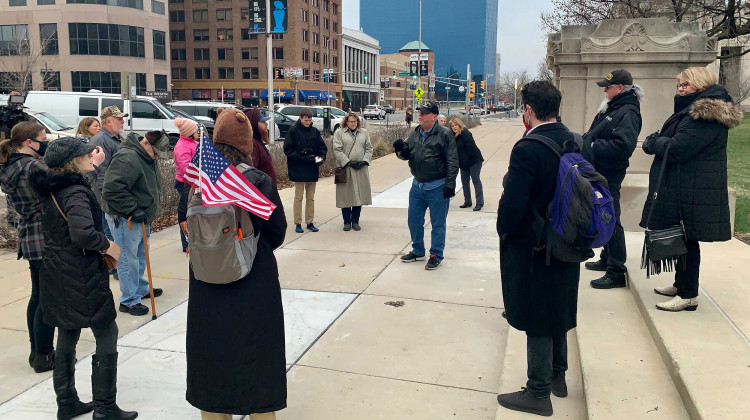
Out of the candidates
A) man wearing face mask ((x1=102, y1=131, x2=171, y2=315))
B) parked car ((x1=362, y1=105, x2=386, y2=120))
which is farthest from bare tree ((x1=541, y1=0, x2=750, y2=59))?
parked car ((x1=362, y1=105, x2=386, y2=120))

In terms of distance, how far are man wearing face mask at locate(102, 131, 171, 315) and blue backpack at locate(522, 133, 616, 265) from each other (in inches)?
147

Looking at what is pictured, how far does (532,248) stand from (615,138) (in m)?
2.26

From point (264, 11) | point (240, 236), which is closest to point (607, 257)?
point (240, 236)

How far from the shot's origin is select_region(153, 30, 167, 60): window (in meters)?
66.1

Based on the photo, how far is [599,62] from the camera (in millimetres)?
7926

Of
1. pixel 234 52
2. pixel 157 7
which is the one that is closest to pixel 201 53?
pixel 234 52

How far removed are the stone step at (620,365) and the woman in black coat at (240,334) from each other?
189 cm

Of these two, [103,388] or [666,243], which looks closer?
[103,388]

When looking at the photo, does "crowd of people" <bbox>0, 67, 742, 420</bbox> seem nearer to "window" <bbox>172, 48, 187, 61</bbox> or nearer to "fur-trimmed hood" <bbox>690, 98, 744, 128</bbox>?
"fur-trimmed hood" <bbox>690, 98, 744, 128</bbox>

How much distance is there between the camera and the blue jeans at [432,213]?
22.8ft

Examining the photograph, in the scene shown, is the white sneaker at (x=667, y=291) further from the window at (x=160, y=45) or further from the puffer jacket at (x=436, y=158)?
the window at (x=160, y=45)

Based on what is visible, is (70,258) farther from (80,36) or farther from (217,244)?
(80,36)

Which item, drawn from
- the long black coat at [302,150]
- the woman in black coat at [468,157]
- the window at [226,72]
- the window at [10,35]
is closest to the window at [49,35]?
the window at [10,35]

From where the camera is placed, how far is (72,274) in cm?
360
